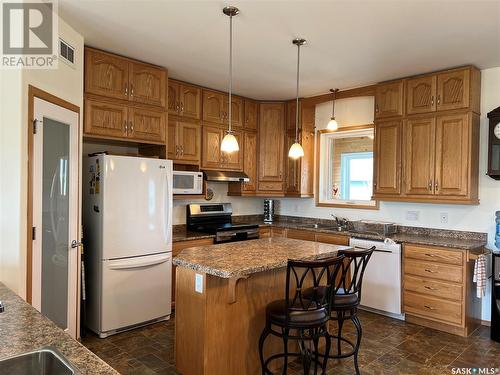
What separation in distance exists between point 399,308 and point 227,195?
272cm

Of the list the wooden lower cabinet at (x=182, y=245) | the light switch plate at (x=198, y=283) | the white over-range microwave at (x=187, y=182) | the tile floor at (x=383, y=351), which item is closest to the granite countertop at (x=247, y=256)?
the light switch plate at (x=198, y=283)

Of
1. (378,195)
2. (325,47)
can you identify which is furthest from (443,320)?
(325,47)

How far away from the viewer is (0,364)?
1.22m

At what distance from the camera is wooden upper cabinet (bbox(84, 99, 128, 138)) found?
327cm

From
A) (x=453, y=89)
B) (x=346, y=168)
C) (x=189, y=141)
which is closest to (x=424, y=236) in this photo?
(x=346, y=168)

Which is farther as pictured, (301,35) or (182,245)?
(182,245)

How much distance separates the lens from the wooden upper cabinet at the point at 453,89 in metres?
3.59

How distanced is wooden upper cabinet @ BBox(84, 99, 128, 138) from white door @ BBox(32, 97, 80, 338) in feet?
0.85

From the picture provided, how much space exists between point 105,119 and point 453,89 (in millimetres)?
3491

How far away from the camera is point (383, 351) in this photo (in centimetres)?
312

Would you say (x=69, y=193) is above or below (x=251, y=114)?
below

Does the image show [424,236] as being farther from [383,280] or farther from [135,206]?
[135,206]

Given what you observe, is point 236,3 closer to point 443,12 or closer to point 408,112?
point 443,12

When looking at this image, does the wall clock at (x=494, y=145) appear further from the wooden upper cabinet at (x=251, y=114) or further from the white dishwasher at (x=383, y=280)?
the wooden upper cabinet at (x=251, y=114)
